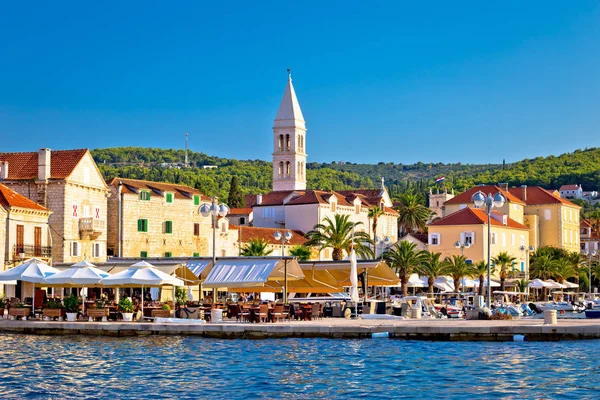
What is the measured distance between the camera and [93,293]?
2354 inches

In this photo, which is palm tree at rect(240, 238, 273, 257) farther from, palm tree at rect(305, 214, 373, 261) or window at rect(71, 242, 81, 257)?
window at rect(71, 242, 81, 257)

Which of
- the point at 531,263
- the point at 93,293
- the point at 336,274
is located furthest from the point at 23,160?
the point at 531,263

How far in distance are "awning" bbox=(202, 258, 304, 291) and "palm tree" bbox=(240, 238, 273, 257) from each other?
3090 centimetres

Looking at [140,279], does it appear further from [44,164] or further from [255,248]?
[255,248]

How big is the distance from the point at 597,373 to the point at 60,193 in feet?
138

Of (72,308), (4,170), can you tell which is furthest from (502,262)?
(72,308)

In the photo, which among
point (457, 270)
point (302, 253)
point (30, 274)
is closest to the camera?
point (30, 274)

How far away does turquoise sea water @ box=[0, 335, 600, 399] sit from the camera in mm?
24656

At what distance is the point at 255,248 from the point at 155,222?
948 centimetres

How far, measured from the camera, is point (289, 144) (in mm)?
120375

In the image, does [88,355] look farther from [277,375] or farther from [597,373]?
[597,373]

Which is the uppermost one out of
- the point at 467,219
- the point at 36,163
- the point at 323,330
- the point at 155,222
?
the point at 36,163

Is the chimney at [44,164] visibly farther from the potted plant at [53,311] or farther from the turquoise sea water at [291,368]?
the turquoise sea water at [291,368]

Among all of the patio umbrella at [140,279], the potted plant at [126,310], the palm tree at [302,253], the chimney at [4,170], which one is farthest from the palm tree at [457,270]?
the potted plant at [126,310]
